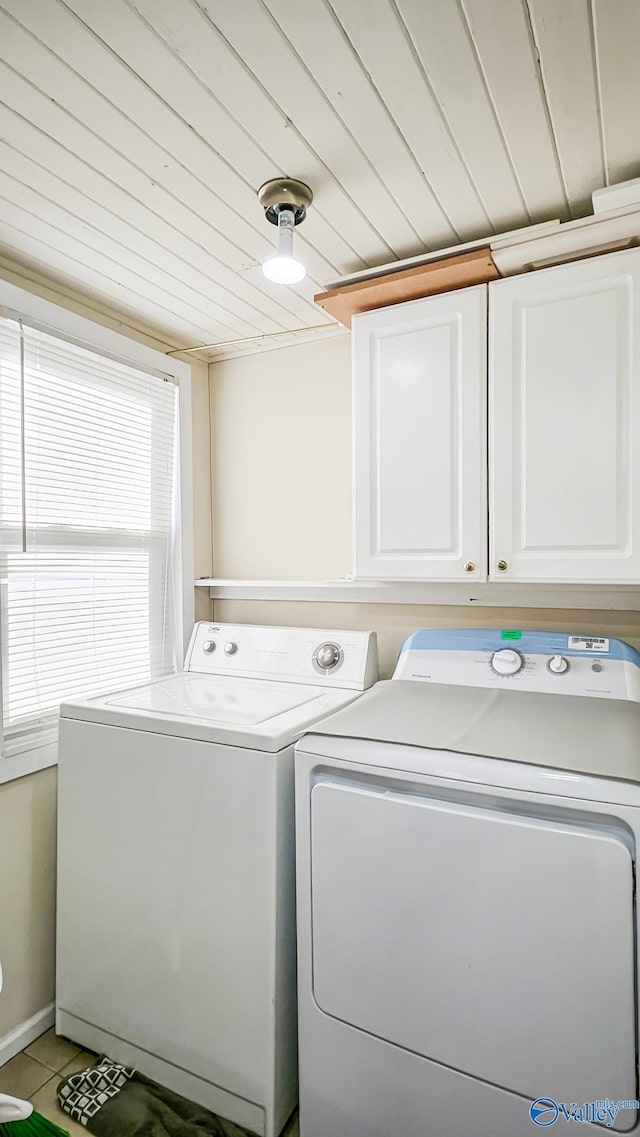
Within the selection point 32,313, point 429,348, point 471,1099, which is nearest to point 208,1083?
point 471,1099

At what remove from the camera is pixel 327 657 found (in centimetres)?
201

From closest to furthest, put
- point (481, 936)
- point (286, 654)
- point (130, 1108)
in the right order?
1. point (481, 936)
2. point (130, 1108)
3. point (286, 654)

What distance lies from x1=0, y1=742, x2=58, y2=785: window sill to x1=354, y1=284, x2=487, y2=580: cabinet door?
44.1 inches

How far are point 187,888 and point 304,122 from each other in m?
1.77

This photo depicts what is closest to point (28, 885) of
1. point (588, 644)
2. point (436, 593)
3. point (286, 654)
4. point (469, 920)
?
point (286, 654)

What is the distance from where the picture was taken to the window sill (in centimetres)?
173

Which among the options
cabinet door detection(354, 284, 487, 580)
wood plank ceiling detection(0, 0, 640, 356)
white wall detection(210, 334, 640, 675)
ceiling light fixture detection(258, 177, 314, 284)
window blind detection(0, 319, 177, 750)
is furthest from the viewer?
white wall detection(210, 334, 640, 675)

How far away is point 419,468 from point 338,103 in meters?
0.89

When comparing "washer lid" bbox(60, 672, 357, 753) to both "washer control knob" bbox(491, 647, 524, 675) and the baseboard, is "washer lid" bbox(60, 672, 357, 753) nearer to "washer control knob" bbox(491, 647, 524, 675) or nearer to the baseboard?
"washer control knob" bbox(491, 647, 524, 675)

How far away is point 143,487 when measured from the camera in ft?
7.43

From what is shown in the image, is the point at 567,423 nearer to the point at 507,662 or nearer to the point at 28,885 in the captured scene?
the point at 507,662

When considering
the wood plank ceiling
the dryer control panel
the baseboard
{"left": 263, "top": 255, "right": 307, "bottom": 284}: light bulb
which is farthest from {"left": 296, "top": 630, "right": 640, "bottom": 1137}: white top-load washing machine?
the wood plank ceiling

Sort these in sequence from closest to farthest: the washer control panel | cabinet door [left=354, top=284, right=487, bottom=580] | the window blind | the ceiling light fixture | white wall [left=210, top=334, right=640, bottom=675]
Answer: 1. the ceiling light fixture
2. cabinet door [left=354, top=284, right=487, bottom=580]
3. the window blind
4. the washer control panel
5. white wall [left=210, top=334, right=640, bottom=675]

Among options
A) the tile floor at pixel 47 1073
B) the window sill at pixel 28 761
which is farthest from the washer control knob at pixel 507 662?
the window sill at pixel 28 761
